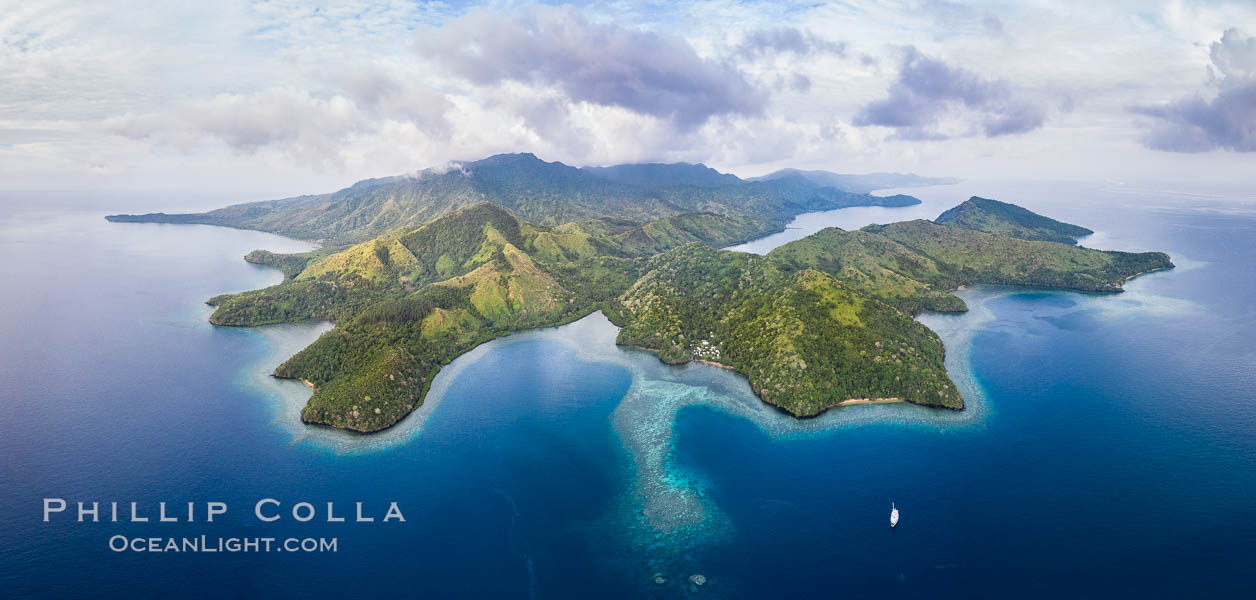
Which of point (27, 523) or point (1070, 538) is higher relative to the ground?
point (1070, 538)

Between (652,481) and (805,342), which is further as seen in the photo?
(805,342)

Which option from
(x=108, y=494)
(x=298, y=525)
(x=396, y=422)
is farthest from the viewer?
(x=396, y=422)

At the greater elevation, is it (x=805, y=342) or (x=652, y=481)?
(x=805, y=342)

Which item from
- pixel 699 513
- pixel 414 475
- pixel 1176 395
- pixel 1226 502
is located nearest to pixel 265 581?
pixel 414 475

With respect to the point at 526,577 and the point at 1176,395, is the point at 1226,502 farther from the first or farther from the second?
the point at 526,577

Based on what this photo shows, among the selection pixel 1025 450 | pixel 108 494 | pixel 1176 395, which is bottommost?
pixel 108 494

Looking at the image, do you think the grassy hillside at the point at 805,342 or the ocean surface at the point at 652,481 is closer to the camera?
the ocean surface at the point at 652,481

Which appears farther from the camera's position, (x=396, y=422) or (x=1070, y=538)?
(x=396, y=422)

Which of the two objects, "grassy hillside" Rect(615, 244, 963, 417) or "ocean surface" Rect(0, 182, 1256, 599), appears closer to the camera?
"ocean surface" Rect(0, 182, 1256, 599)
